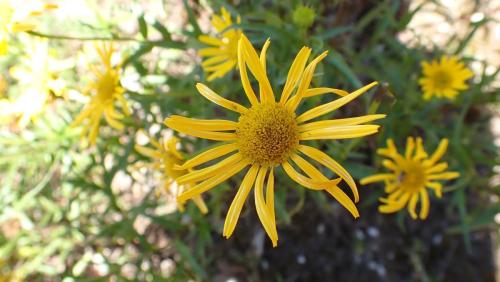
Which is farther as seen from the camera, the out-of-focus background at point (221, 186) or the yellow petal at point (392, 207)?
the out-of-focus background at point (221, 186)

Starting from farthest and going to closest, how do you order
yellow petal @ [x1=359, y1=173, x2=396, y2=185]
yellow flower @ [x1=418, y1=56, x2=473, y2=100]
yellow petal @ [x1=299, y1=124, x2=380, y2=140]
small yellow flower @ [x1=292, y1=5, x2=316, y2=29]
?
yellow flower @ [x1=418, y1=56, x2=473, y2=100] → yellow petal @ [x1=359, y1=173, x2=396, y2=185] → small yellow flower @ [x1=292, y1=5, x2=316, y2=29] → yellow petal @ [x1=299, y1=124, x2=380, y2=140]

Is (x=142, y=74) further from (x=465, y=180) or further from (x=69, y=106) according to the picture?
(x=465, y=180)

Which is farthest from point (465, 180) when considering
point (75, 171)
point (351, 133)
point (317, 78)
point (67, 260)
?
point (67, 260)

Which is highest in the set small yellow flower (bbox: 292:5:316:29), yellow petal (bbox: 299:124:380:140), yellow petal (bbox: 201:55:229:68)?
small yellow flower (bbox: 292:5:316:29)

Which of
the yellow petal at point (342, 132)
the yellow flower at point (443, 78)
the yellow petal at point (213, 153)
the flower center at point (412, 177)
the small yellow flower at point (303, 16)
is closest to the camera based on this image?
the yellow petal at point (342, 132)

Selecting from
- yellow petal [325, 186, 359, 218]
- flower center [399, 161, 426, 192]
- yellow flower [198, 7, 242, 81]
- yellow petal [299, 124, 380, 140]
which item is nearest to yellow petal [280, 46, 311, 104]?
yellow petal [299, 124, 380, 140]

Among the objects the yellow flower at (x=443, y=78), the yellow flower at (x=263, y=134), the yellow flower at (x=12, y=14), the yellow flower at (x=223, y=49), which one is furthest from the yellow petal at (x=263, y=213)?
the yellow flower at (x=443, y=78)

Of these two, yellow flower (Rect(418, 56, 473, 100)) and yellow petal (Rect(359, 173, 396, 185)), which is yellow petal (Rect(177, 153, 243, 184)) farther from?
yellow flower (Rect(418, 56, 473, 100))

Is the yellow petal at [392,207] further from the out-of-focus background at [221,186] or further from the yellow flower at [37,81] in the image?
the yellow flower at [37,81]
